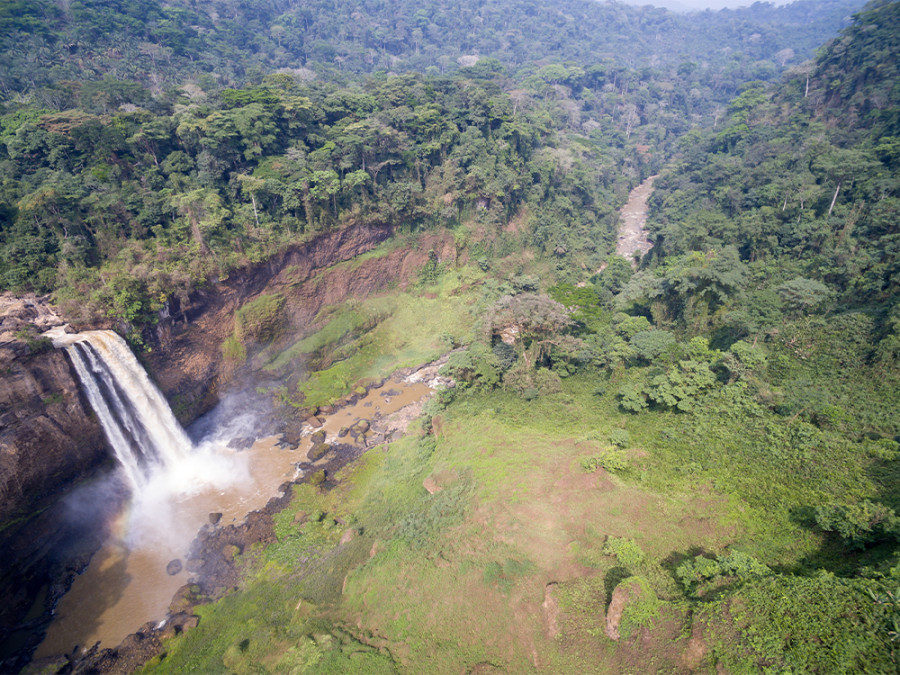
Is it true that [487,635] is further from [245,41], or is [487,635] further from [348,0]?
[348,0]

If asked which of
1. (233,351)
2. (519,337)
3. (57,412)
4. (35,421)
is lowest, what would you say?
(233,351)

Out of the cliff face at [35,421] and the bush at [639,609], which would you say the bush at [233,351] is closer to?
the cliff face at [35,421]

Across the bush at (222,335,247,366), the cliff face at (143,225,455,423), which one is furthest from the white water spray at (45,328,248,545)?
the bush at (222,335,247,366)

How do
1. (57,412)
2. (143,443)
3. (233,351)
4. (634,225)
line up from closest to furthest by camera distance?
(57,412), (143,443), (233,351), (634,225)

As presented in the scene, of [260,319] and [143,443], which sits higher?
[260,319]

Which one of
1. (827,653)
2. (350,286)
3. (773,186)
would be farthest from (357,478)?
(773,186)

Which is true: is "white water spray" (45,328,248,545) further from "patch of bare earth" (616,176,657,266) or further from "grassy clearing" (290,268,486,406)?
"patch of bare earth" (616,176,657,266)

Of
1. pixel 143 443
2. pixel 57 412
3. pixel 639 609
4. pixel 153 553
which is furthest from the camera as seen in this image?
pixel 143 443

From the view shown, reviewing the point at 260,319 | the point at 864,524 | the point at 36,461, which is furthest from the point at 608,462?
the point at 36,461

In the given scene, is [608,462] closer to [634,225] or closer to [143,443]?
[143,443]
